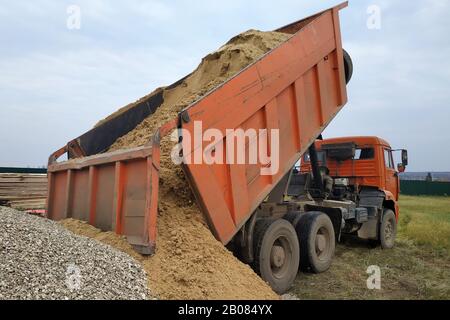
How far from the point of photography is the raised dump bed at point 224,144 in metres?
4.23

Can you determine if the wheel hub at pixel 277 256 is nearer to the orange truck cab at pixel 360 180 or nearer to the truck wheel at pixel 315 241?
the truck wheel at pixel 315 241

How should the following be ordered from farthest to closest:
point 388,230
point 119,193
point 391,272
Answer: point 388,230 < point 391,272 < point 119,193

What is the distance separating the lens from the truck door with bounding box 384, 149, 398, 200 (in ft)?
31.1

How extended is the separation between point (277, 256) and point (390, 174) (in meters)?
5.41

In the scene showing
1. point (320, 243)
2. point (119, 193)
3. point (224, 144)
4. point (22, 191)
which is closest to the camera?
point (119, 193)

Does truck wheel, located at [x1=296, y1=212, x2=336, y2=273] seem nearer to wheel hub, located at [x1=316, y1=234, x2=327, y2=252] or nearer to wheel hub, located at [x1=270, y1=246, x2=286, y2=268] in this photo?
wheel hub, located at [x1=316, y1=234, x2=327, y2=252]

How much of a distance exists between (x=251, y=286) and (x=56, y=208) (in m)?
3.55

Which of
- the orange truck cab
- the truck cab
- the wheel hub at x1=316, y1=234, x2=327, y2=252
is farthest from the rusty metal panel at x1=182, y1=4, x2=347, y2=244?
the truck cab

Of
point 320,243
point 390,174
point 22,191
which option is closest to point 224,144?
point 320,243

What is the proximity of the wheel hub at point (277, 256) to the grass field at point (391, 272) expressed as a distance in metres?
0.49

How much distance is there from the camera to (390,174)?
970 cm

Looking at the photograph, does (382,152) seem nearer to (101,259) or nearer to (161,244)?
(161,244)

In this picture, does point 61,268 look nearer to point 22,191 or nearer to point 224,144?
point 224,144
